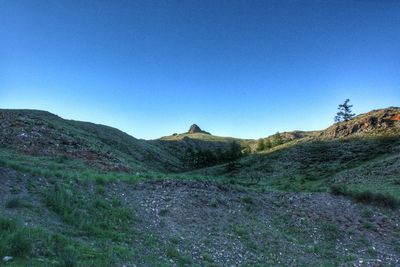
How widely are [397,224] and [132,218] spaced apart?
15172mm

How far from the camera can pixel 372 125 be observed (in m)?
80.9

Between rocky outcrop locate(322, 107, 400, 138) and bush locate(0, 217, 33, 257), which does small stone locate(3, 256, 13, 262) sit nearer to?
bush locate(0, 217, 33, 257)

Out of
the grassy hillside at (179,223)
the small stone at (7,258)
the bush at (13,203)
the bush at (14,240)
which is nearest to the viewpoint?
the small stone at (7,258)

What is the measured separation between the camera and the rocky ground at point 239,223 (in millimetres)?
12961

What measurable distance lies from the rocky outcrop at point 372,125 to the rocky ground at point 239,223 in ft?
202

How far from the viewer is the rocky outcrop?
7731cm

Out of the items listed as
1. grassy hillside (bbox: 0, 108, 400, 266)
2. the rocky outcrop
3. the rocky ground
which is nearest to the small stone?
grassy hillside (bbox: 0, 108, 400, 266)

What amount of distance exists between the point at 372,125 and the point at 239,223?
7469 centimetres

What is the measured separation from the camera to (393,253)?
52.6ft

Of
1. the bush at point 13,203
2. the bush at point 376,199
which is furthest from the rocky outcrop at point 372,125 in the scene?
the bush at point 13,203

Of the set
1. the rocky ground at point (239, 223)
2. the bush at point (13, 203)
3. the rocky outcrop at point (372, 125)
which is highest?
the rocky outcrop at point (372, 125)

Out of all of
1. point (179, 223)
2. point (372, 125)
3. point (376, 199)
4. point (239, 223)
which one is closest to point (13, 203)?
point (179, 223)

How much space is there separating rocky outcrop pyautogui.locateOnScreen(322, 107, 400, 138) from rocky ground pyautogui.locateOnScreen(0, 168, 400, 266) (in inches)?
2425

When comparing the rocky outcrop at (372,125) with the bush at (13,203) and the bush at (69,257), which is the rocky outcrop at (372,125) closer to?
the bush at (13,203)
